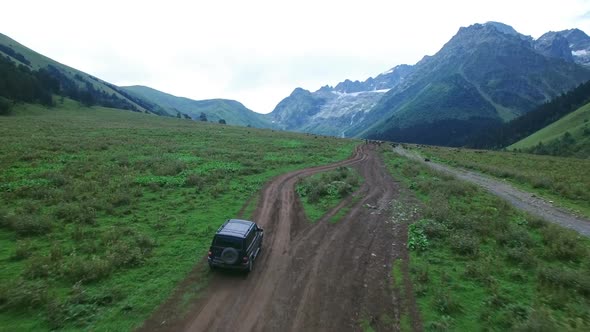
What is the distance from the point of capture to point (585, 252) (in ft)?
51.3

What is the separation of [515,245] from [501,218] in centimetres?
511

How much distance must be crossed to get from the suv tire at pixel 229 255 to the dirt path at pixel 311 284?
0.89 metres

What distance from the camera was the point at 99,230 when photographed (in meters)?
16.0

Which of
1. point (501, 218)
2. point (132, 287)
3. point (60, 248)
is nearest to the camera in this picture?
point (132, 287)

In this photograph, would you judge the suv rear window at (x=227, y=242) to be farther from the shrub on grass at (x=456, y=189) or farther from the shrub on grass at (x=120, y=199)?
the shrub on grass at (x=456, y=189)

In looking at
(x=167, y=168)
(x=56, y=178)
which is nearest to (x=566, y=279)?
(x=167, y=168)

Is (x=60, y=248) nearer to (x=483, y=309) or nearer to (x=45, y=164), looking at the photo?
(x=483, y=309)

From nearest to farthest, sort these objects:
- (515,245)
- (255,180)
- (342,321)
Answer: (342,321)
(515,245)
(255,180)

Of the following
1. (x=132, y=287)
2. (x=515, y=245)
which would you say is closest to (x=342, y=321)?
(x=132, y=287)

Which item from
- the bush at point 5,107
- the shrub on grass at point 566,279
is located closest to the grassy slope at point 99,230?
the shrub on grass at point 566,279

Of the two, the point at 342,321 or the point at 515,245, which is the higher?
the point at 515,245

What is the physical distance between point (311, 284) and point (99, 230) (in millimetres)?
12531

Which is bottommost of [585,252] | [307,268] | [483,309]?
[307,268]

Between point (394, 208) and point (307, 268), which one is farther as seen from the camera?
point (394, 208)
